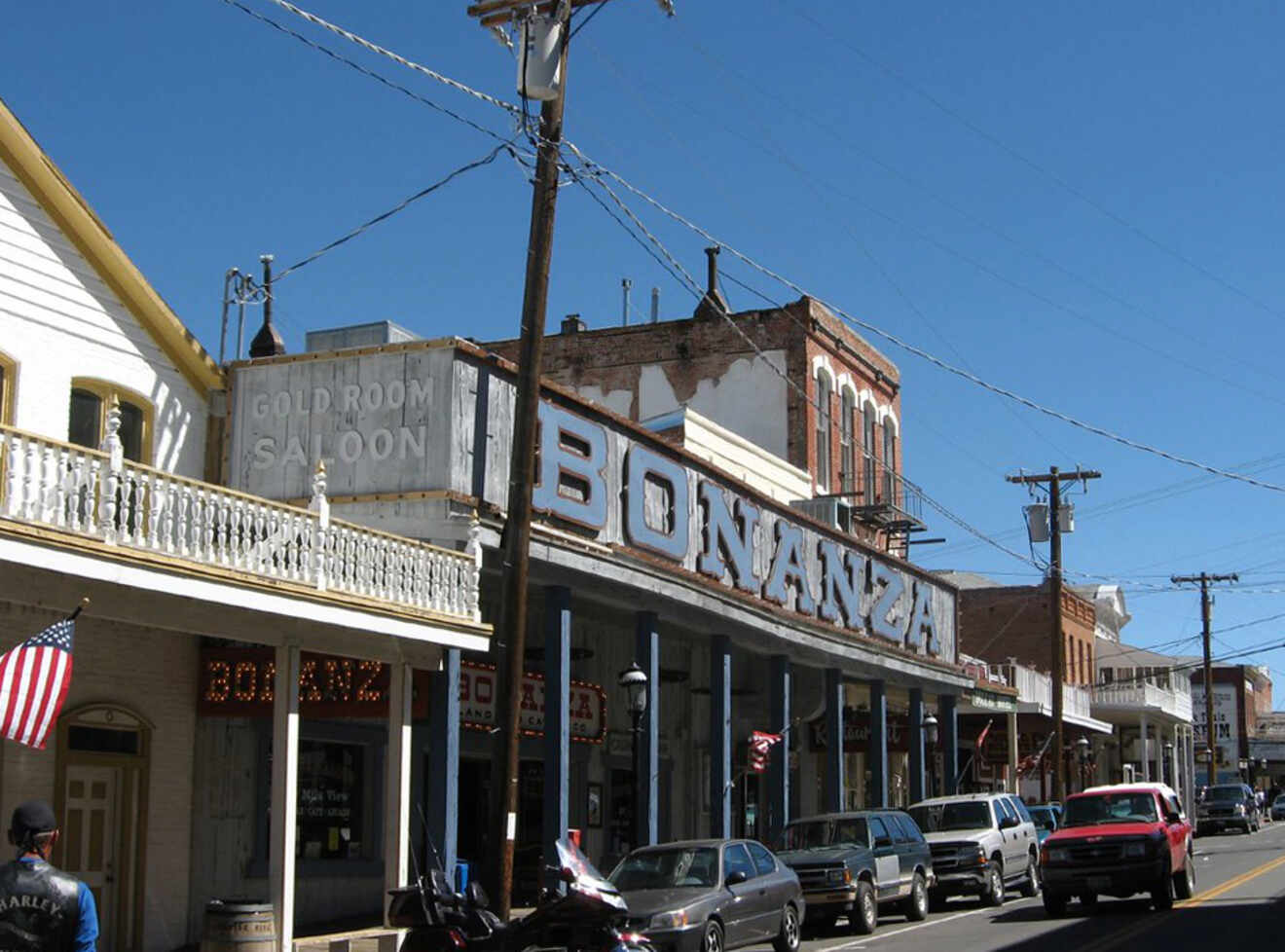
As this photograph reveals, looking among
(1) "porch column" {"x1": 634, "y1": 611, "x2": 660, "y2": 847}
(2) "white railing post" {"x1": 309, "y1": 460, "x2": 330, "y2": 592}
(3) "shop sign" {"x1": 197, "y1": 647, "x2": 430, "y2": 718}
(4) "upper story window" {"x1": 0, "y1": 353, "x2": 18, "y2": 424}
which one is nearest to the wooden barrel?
(2) "white railing post" {"x1": 309, "y1": 460, "x2": 330, "y2": 592}

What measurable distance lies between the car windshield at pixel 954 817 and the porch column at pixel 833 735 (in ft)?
13.3

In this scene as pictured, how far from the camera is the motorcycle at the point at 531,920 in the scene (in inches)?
508

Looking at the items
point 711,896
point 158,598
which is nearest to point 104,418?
point 158,598

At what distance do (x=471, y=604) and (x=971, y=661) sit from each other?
3074 cm

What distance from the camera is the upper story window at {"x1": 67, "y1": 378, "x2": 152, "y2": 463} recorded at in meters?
19.3

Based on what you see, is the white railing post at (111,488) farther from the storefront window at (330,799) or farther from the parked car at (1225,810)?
the parked car at (1225,810)

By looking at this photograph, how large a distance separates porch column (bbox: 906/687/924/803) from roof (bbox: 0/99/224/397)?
66.2 feet

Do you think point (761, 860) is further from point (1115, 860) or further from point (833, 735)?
point (833, 735)

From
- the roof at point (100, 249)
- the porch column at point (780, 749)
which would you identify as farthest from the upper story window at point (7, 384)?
the porch column at point (780, 749)

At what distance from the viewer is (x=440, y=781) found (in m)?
19.5

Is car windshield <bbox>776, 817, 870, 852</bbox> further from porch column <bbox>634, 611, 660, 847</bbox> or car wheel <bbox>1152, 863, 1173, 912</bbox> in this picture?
car wheel <bbox>1152, 863, 1173, 912</bbox>

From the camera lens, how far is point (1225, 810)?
6069cm

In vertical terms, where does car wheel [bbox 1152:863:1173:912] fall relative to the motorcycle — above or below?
below

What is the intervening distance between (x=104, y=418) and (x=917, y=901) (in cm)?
1334
